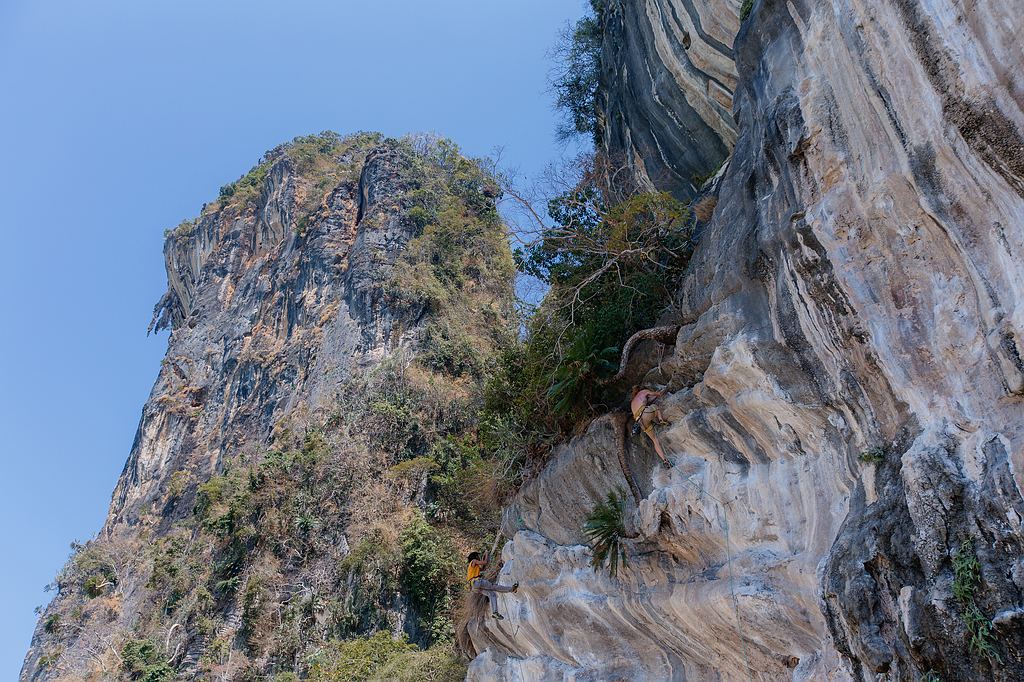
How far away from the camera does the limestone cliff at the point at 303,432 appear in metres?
18.1

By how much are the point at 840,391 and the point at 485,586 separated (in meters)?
6.91

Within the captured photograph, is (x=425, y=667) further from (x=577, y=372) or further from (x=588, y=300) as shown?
(x=588, y=300)

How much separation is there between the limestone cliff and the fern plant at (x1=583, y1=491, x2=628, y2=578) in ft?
20.4

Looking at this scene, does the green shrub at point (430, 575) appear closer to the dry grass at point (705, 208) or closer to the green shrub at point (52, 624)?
the dry grass at point (705, 208)

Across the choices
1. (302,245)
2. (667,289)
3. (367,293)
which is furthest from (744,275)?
(302,245)

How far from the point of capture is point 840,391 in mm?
6551

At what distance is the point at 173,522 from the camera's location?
27469 mm

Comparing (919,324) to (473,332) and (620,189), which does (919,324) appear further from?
(473,332)

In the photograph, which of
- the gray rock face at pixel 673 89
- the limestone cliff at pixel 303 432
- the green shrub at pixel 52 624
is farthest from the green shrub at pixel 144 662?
the gray rock face at pixel 673 89

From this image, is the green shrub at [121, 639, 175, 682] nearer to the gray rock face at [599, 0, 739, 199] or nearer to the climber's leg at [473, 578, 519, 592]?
the climber's leg at [473, 578, 519, 592]

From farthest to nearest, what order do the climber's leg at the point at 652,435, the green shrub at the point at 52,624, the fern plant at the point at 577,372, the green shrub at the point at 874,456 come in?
the green shrub at the point at 52,624
the fern plant at the point at 577,372
the climber's leg at the point at 652,435
the green shrub at the point at 874,456

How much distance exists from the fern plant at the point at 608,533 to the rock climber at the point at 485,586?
2304 mm

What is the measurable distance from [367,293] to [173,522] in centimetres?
1081

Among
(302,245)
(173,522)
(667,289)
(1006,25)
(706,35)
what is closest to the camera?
(1006,25)
